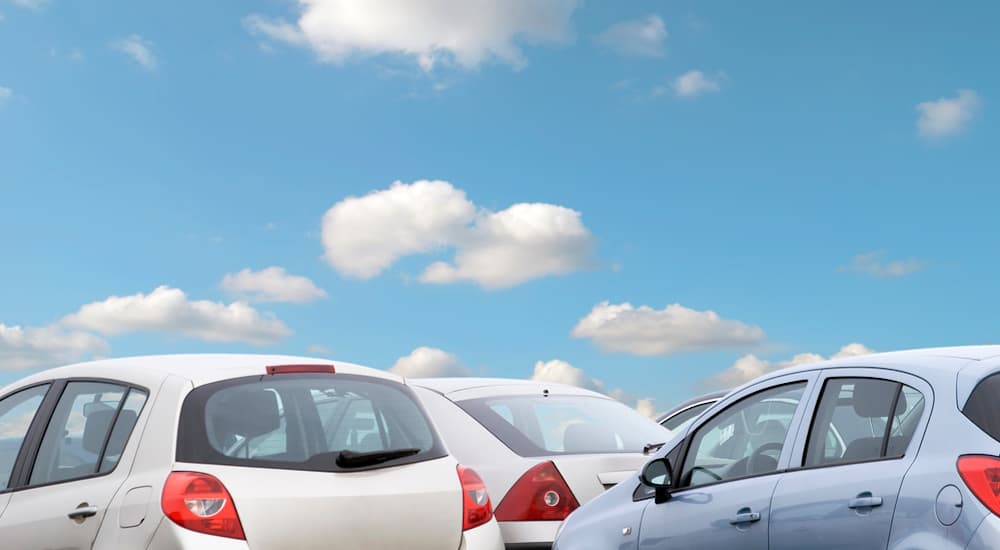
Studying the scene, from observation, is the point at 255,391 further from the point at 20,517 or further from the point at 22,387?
the point at 22,387

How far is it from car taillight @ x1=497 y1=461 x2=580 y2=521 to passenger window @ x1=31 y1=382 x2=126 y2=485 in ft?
8.72

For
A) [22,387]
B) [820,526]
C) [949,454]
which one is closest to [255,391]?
[22,387]

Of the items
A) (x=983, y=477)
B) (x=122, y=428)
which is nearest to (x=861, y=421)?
(x=983, y=477)

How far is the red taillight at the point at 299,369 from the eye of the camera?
6383 millimetres

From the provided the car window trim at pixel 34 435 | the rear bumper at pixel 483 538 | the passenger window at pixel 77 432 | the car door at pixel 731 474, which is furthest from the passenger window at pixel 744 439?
the car window trim at pixel 34 435

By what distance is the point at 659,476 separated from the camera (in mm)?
6996

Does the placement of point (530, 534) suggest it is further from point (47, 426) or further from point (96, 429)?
point (47, 426)

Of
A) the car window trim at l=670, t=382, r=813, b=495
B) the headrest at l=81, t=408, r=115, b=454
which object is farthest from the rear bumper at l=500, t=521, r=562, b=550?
the headrest at l=81, t=408, r=115, b=454

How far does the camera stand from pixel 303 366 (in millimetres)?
6496

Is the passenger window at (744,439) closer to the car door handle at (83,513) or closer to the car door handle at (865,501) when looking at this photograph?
the car door handle at (865,501)

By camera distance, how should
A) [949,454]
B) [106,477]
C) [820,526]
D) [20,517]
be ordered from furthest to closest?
[20,517] → [106,477] → [820,526] → [949,454]

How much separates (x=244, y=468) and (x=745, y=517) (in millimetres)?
2527

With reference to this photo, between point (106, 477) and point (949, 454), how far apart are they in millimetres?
4059

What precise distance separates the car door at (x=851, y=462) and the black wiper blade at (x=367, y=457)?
193cm
